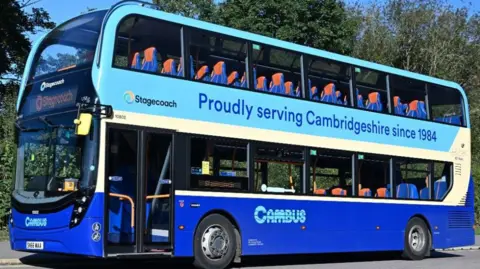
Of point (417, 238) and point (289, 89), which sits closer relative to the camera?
point (289, 89)

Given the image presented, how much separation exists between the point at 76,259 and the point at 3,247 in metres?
2.46

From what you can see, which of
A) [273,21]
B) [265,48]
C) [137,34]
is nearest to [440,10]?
[273,21]

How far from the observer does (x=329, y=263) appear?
14961 mm

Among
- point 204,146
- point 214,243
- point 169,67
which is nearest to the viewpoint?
point 169,67

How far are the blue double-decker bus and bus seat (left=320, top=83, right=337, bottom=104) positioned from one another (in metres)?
0.04

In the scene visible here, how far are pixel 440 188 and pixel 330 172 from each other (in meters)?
4.30

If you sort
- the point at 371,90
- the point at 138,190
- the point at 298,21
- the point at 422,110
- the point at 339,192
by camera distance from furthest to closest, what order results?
the point at 298,21, the point at 422,110, the point at 371,90, the point at 339,192, the point at 138,190

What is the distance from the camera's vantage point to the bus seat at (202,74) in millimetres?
12059

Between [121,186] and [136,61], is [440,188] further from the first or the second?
[121,186]

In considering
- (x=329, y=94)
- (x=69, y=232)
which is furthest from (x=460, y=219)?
(x=69, y=232)

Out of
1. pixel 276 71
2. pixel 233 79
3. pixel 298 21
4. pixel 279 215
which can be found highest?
pixel 298 21

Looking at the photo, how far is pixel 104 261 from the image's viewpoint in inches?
555

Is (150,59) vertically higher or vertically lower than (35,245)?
higher

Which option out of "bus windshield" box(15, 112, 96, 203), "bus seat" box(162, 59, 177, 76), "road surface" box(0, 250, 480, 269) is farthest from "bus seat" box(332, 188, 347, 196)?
"bus windshield" box(15, 112, 96, 203)
